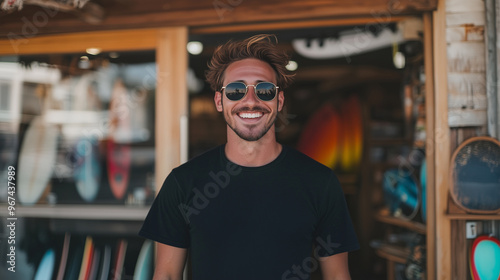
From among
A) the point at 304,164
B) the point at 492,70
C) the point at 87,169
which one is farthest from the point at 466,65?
the point at 87,169

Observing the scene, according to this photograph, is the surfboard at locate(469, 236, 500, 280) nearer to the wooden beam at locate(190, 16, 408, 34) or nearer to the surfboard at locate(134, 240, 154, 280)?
the wooden beam at locate(190, 16, 408, 34)

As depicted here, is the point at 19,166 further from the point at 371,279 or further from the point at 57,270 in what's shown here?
the point at 371,279

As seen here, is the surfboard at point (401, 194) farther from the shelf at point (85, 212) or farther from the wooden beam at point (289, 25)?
the shelf at point (85, 212)

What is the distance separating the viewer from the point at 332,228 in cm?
169

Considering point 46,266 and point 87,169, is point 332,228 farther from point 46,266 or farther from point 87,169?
point 87,169

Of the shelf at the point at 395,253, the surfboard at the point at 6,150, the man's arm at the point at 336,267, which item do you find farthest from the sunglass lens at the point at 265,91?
the surfboard at the point at 6,150

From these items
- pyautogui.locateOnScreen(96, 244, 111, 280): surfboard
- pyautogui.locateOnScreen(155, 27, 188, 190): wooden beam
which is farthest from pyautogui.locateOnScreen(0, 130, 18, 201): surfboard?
pyautogui.locateOnScreen(155, 27, 188, 190): wooden beam

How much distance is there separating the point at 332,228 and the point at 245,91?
620 millimetres

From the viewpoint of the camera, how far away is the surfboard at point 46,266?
308 centimetres

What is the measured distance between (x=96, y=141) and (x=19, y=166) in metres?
0.61

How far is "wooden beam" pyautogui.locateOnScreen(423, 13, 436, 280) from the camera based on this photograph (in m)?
2.50

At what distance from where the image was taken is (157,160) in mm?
2799

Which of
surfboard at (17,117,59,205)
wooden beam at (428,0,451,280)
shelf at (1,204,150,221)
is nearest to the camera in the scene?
wooden beam at (428,0,451,280)

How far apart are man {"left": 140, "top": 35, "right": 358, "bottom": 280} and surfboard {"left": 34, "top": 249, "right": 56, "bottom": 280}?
5.78 ft
